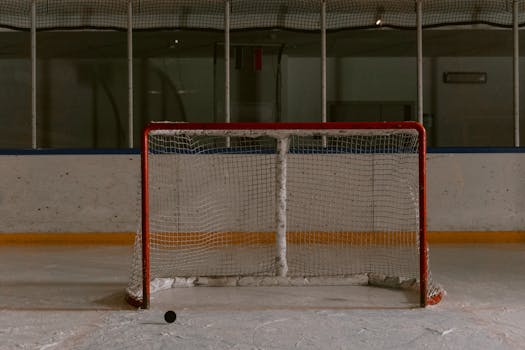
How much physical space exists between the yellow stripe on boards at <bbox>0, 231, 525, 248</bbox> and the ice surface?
1.47 meters

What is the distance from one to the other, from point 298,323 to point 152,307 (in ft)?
3.56

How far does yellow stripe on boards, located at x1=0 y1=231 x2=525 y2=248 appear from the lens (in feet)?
24.6

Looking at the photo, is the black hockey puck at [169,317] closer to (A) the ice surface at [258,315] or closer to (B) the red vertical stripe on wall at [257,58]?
(A) the ice surface at [258,315]

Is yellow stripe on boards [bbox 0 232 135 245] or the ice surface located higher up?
yellow stripe on boards [bbox 0 232 135 245]

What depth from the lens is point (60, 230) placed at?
8102 millimetres

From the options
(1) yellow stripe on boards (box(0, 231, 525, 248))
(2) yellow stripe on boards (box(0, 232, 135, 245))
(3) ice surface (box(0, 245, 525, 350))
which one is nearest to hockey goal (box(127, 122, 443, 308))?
(1) yellow stripe on boards (box(0, 231, 525, 248))

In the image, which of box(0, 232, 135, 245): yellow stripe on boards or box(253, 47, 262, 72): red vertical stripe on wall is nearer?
box(0, 232, 135, 245): yellow stripe on boards

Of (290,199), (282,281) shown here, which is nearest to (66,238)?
(290,199)

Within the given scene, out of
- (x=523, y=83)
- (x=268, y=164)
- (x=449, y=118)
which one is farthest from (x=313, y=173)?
(x=523, y=83)

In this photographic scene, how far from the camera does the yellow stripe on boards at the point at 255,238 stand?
7.49 metres

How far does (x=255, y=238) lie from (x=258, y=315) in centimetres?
337

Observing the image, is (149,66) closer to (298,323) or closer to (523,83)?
(523,83)

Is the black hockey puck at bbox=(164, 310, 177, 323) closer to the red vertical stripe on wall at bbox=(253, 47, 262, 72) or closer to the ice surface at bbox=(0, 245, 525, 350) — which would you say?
the ice surface at bbox=(0, 245, 525, 350)

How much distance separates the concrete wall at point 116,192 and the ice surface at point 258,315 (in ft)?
6.52
